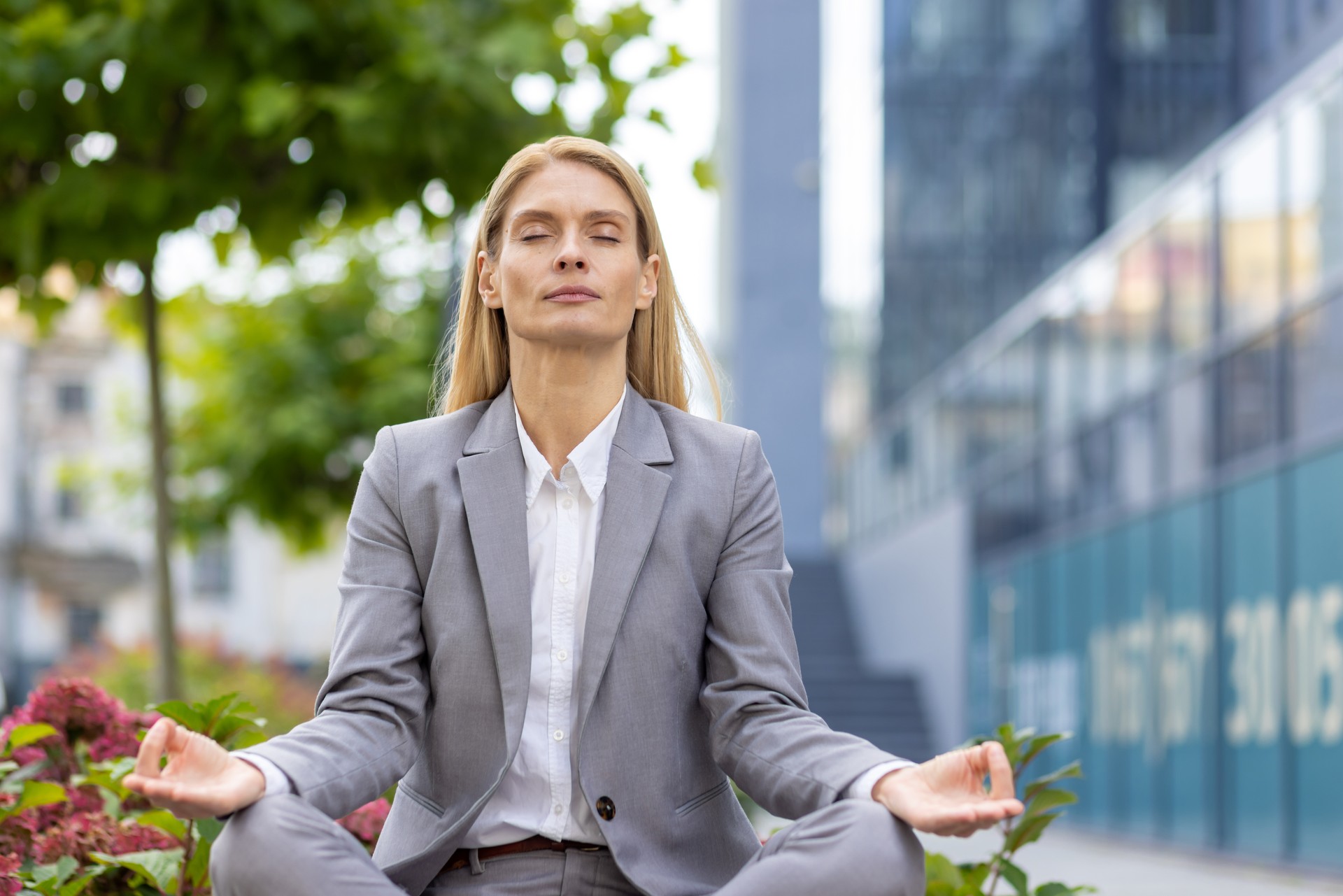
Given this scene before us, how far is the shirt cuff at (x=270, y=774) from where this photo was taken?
2.28 metres

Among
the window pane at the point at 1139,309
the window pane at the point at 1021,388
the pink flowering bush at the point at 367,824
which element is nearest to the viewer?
the pink flowering bush at the point at 367,824

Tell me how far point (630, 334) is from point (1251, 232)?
30.3 ft

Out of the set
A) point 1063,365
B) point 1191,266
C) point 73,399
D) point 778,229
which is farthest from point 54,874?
point 73,399

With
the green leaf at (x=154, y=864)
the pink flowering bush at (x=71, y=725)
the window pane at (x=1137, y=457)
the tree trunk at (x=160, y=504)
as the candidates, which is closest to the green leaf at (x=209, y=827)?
the green leaf at (x=154, y=864)

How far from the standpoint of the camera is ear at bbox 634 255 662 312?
288cm

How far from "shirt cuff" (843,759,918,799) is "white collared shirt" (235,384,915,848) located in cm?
40

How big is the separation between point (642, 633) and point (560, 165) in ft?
2.39

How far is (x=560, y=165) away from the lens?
279 cm

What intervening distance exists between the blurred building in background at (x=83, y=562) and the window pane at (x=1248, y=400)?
40.5 metres

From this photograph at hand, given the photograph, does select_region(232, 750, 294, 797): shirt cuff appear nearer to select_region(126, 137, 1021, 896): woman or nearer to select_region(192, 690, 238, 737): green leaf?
select_region(126, 137, 1021, 896): woman

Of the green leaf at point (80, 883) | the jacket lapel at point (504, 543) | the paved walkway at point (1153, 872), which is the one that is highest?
the jacket lapel at point (504, 543)

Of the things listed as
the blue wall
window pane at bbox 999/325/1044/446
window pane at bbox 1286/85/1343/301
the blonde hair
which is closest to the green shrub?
the blonde hair

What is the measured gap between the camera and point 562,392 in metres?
2.81

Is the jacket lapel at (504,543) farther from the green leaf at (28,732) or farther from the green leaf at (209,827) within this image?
the green leaf at (28,732)
